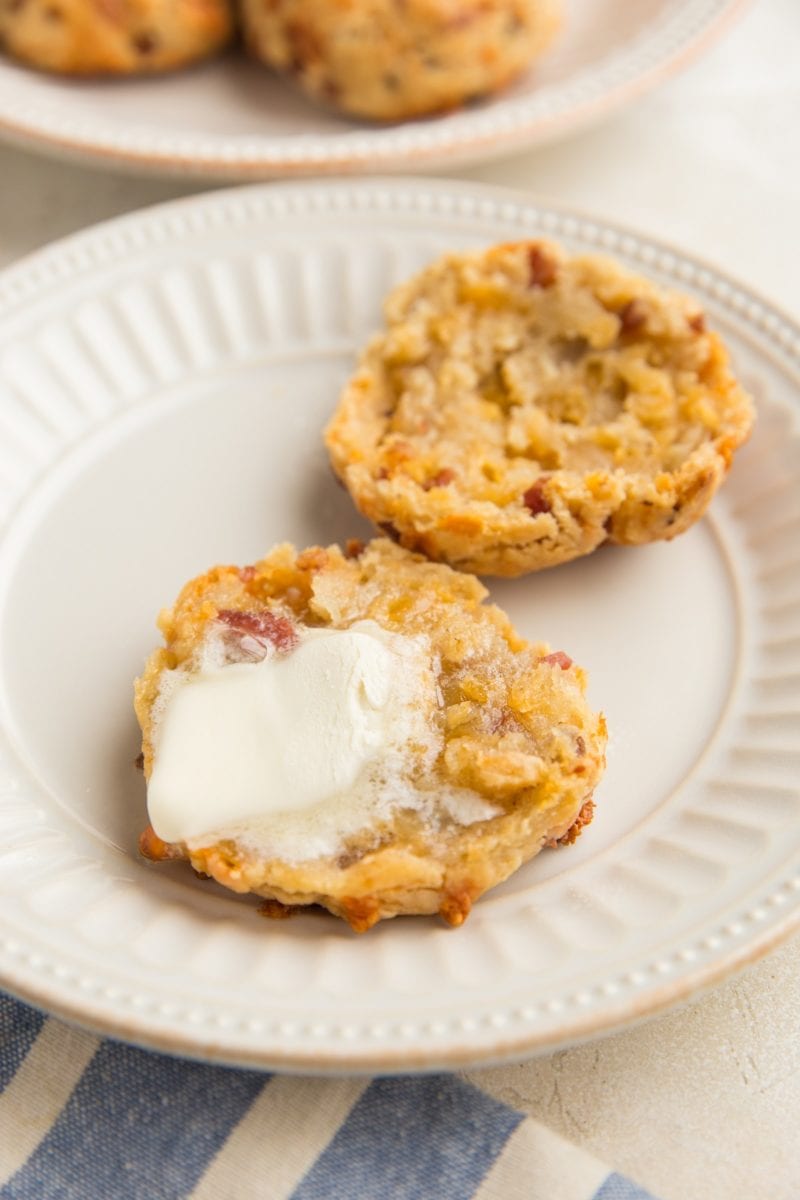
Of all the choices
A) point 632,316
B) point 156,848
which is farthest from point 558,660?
point 632,316

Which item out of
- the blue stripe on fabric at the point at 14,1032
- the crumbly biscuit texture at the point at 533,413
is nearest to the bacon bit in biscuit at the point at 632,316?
the crumbly biscuit texture at the point at 533,413

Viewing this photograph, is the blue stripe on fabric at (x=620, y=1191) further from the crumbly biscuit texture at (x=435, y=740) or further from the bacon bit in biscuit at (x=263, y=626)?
the bacon bit in biscuit at (x=263, y=626)

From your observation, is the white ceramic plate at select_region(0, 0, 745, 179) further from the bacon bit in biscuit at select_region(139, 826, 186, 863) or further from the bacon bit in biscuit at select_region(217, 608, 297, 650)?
the bacon bit in biscuit at select_region(139, 826, 186, 863)

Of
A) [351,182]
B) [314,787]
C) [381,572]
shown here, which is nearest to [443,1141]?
[314,787]

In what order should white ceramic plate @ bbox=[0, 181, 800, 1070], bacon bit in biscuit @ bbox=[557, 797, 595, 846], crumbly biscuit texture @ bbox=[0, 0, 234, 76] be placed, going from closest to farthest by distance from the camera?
white ceramic plate @ bbox=[0, 181, 800, 1070], bacon bit in biscuit @ bbox=[557, 797, 595, 846], crumbly biscuit texture @ bbox=[0, 0, 234, 76]

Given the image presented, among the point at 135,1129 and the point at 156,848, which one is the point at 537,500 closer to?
the point at 156,848

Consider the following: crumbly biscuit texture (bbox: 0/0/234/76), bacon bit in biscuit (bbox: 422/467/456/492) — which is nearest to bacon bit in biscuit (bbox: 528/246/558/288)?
bacon bit in biscuit (bbox: 422/467/456/492)

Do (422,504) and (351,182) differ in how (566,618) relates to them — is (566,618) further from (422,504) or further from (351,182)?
(351,182)
